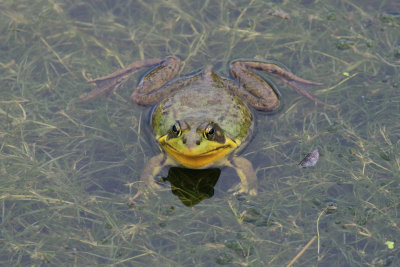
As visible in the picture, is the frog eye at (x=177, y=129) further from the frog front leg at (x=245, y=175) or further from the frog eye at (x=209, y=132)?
the frog front leg at (x=245, y=175)

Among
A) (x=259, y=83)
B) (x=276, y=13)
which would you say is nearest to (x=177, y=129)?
(x=259, y=83)

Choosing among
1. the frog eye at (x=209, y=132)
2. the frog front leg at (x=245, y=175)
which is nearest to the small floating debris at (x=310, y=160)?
the frog front leg at (x=245, y=175)

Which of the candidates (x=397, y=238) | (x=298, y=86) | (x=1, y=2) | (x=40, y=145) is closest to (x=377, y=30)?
(x=298, y=86)

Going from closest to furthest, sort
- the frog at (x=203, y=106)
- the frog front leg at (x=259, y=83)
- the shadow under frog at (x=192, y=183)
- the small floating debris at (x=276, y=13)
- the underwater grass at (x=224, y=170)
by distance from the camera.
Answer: the underwater grass at (x=224, y=170), the frog at (x=203, y=106), the shadow under frog at (x=192, y=183), the frog front leg at (x=259, y=83), the small floating debris at (x=276, y=13)

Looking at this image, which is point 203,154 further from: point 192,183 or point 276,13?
point 276,13

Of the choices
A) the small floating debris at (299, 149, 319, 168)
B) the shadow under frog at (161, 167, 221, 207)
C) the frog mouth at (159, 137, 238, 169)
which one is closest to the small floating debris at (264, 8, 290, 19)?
the small floating debris at (299, 149, 319, 168)

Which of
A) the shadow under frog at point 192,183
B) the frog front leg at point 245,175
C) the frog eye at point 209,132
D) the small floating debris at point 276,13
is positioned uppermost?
the small floating debris at point 276,13
